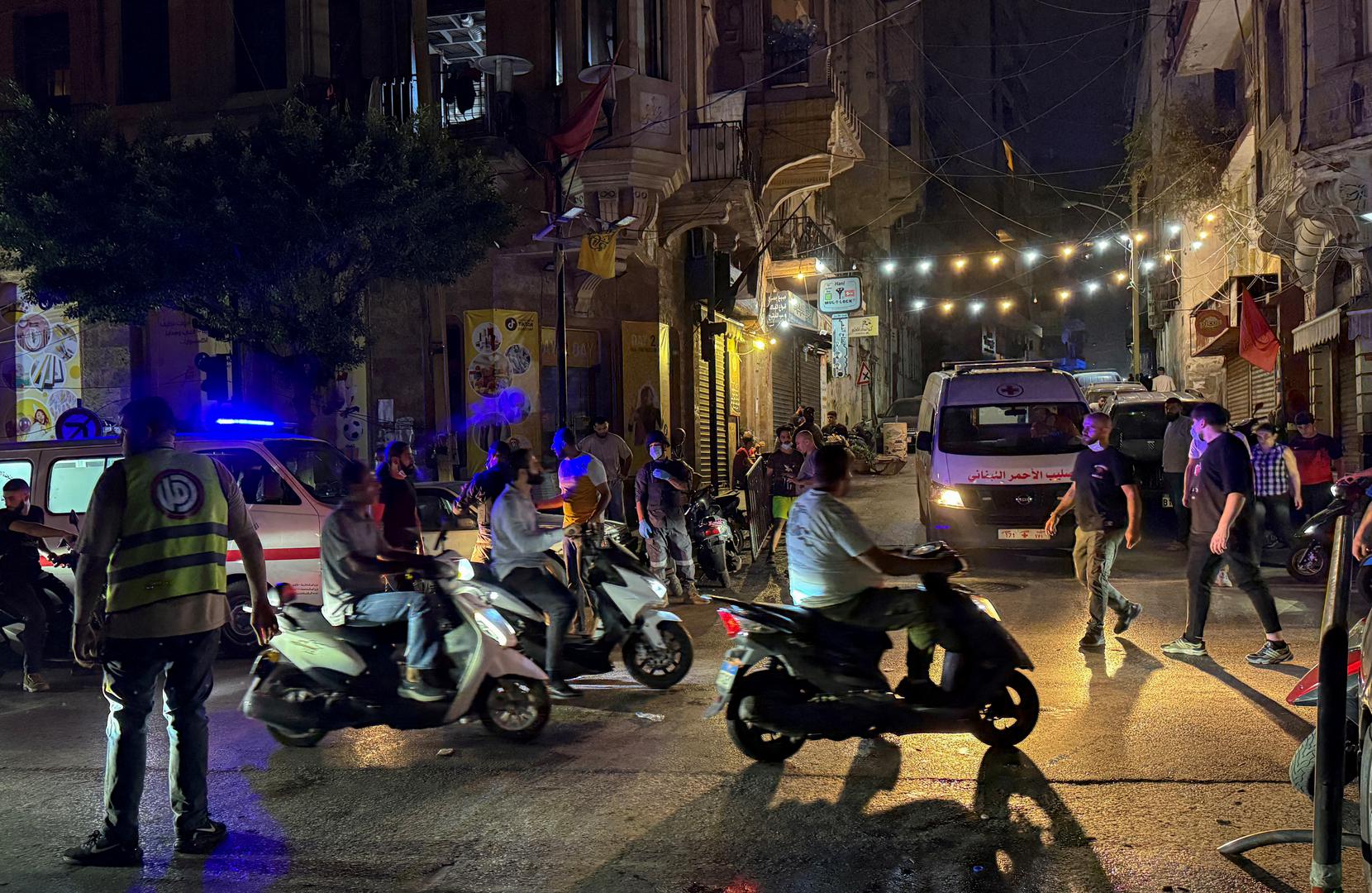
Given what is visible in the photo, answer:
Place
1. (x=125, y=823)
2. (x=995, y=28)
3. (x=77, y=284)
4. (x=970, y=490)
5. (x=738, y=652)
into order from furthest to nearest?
1. (x=995, y=28)
2. (x=77, y=284)
3. (x=970, y=490)
4. (x=738, y=652)
5. (x=125, y=823)

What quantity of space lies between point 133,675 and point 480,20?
16896 mm

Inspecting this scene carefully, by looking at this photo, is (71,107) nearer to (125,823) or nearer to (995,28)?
(125,823)

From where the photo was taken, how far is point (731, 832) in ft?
14.4

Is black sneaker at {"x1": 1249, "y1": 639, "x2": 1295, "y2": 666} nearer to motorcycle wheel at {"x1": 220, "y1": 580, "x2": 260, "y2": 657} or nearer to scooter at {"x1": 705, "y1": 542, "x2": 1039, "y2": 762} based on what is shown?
scooter at {"x1": 705, "y1": 542, "x2": 1039, "y2": 762}

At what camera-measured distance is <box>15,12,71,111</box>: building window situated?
1983 centimetres

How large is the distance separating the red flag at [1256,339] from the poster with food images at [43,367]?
2194 centimetres

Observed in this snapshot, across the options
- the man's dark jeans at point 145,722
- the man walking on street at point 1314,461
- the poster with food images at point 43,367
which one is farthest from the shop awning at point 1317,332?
the poster with food images at point 43,367

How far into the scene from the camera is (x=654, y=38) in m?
18.1

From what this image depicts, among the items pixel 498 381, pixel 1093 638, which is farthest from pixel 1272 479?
pixel 498 381

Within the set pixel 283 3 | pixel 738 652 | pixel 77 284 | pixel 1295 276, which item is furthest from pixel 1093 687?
pixel 283 3

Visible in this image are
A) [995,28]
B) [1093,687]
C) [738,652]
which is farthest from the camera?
[995,28]

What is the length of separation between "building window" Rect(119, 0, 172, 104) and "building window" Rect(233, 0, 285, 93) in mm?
1527

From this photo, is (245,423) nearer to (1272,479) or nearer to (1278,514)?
(1272,479)

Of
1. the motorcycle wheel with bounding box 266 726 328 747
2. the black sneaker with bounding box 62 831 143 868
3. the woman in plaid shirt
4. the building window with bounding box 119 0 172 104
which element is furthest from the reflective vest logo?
the building window with bounding box 119 0 172 104
